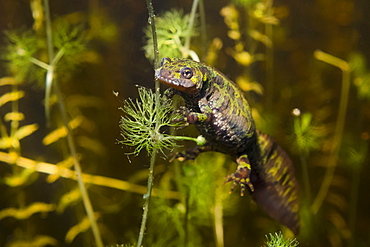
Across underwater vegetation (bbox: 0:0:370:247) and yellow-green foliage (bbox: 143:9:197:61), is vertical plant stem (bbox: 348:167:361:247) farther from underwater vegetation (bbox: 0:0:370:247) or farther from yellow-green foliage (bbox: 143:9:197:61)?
yellow-green foliage (bbox: 143:9:197:61)

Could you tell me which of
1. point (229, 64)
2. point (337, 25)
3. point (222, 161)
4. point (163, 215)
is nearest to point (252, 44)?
point (229, 64)

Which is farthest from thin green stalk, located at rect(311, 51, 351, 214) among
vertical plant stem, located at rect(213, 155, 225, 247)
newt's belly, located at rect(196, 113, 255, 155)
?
newt's belly, located at rect(196, 113, 255, 155)

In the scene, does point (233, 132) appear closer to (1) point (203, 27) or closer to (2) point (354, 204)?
(1) point (203, 27)

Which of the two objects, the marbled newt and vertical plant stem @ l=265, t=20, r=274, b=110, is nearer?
the marbled newt

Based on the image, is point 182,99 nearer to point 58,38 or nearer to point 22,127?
point 58,38

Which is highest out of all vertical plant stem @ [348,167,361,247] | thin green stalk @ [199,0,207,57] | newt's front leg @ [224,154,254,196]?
thin green stalk @ [199,0,207,57]

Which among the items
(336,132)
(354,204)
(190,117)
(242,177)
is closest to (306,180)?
(336,132)
